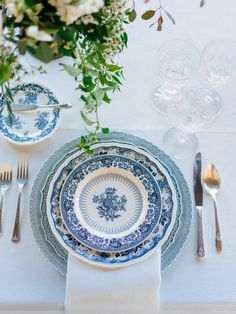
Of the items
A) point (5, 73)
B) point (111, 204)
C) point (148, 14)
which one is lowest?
point (111, 204)

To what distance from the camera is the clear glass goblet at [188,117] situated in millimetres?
933

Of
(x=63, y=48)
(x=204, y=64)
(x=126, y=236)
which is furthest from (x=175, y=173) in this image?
(x=63, y=48)

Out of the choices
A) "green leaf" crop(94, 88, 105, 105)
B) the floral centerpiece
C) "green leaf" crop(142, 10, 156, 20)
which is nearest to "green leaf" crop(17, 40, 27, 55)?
the floral centerpiece

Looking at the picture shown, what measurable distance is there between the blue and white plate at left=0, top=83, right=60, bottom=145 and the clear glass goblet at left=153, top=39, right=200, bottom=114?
0.81ft

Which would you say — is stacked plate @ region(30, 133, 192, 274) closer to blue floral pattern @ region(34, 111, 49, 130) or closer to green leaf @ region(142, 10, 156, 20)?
blue floral pattern @ region(34, 111, 49, 130)

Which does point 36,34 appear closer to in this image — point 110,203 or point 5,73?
point 5,73

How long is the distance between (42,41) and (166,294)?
21.8 inches

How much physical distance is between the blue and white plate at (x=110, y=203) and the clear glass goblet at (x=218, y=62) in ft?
1.01

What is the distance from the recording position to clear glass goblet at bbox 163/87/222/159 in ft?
3.06

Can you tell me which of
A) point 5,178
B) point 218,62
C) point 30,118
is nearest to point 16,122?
point 30,118

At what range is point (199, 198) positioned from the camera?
2.95 ft

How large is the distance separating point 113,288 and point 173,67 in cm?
52

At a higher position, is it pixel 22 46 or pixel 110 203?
pixel 22 46

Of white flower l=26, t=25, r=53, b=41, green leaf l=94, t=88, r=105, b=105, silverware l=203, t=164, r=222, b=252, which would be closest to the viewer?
white flower l=26, t=25, r=53, b=41
